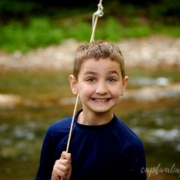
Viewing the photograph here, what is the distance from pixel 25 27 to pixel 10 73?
5.54m

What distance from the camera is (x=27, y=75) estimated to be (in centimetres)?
1280

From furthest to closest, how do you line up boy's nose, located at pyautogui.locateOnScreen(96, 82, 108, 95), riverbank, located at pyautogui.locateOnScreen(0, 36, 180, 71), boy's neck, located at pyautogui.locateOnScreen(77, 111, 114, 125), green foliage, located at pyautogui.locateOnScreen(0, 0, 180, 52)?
green foliage, located at pyautogui.locateOnScreen(0, 0, 180, 52)
riverbank, located at pyautogui.locateOnScreen(0, 36, 180, 71)
boy's neck, located at pyautogui.locateOnScreen(77, 111, 114, 125)
boy's nose, located at pyautogui.locateOnScreen(96, 82, 108, 95)

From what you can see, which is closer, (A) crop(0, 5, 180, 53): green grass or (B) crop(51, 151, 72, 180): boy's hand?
(B) crop(51, 151, 72, 180): boy's hand

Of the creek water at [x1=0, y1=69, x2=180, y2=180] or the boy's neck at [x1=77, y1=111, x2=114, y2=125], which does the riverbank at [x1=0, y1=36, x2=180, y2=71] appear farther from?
the boy's neck at [x1=77, y1=111, x2=114, y2=125]

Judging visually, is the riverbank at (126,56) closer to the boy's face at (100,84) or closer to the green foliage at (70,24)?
the green foliage at (70,24)

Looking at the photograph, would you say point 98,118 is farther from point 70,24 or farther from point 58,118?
point 70,24

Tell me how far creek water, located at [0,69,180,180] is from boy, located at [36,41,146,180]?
2.99 meters

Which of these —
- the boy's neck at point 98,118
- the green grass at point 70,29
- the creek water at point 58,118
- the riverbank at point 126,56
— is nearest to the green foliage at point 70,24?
the green grass at point 70,29

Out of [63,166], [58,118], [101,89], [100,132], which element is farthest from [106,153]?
[58,118]

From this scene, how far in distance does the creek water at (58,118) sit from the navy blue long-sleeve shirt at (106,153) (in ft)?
9.72

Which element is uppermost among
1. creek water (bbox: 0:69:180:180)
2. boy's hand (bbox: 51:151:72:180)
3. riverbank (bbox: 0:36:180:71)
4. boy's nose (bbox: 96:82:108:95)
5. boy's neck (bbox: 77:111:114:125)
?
riverbank (bbox: 0:36:180:71)

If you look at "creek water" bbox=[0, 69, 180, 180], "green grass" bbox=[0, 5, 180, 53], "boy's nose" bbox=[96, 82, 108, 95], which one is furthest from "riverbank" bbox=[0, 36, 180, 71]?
"boy's nose" bbox=[96, 82, 108, 95]

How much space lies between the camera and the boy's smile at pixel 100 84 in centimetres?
216

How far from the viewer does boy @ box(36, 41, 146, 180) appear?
2.17 metres
